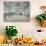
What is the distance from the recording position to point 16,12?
3000 millimetres

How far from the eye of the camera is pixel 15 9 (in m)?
3.00

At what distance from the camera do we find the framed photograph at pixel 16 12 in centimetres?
300

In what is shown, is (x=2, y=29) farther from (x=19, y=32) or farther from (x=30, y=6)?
(x=30, y=6)

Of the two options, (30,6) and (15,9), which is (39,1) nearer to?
(30,6)

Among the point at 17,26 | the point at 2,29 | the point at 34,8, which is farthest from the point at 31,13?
the point at 2,29

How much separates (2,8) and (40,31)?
2.47 feet

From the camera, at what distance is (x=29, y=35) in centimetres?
301

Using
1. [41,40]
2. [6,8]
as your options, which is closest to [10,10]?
[6,8]

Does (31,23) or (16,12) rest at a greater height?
(16,12)

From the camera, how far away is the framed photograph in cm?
300

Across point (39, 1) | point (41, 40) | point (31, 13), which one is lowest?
point (41, 40)

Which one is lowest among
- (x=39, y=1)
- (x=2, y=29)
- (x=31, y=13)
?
(x=2, y=29)

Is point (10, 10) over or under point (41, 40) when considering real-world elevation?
over

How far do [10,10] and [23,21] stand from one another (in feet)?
0.94
